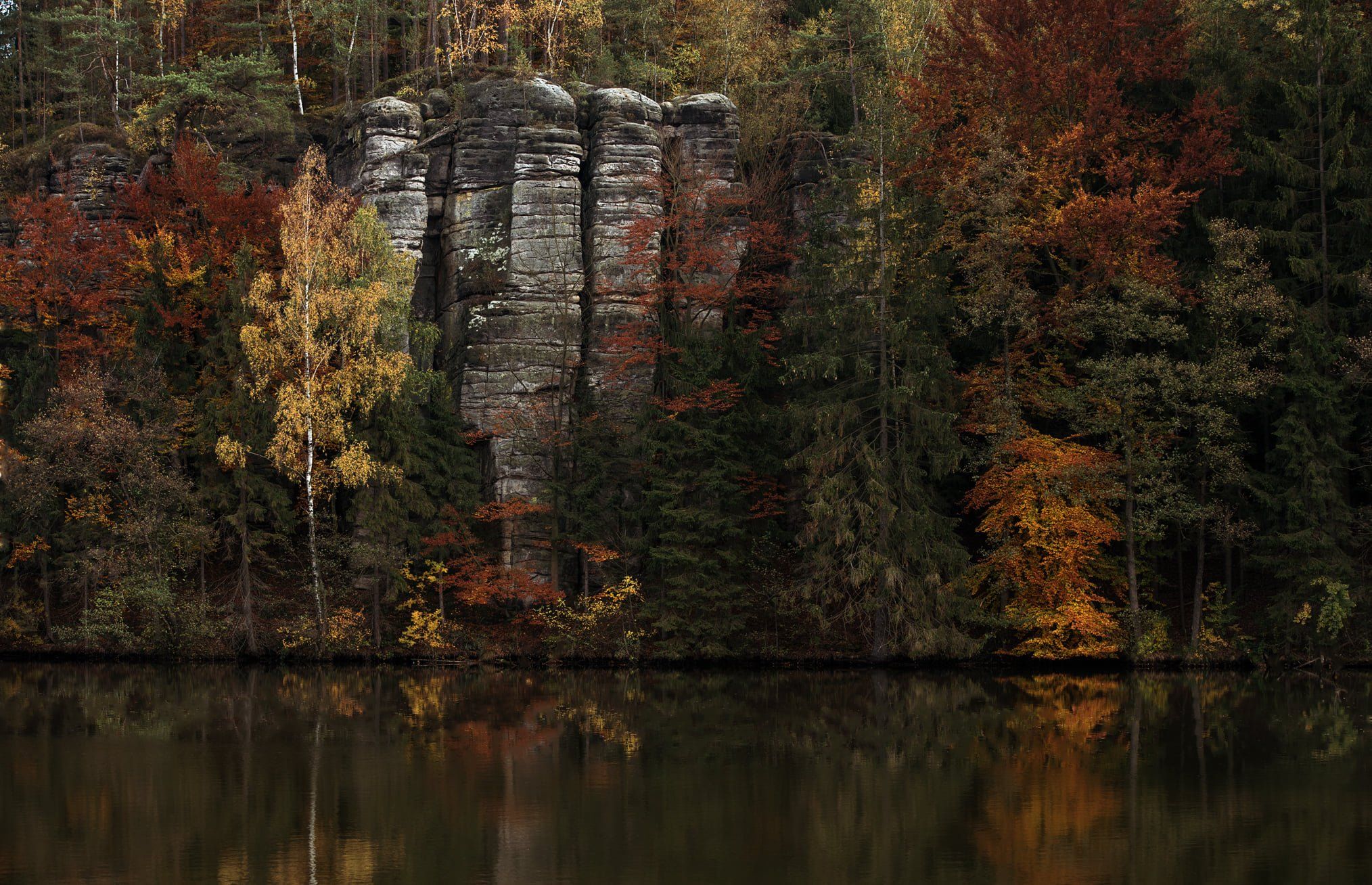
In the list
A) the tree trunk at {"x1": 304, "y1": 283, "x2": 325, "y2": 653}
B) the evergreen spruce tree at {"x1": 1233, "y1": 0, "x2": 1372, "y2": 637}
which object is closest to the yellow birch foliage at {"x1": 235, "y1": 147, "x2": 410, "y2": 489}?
the tree trunk at {"x1": 304, "y1": 283, "x2": 325, "y2": 653}

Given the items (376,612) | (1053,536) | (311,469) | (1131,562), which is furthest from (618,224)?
(1131,562)

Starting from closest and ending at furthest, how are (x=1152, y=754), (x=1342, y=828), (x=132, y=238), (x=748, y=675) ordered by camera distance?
(x=1342, y=828)
(x=1152, y=754)
(x=748, y=675)
(x=132, y=238)

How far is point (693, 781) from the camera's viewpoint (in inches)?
842

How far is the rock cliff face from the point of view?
138 ft

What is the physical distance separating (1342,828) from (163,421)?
109 ft

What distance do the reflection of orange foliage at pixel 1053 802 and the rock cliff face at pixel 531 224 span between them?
1798 centimetres

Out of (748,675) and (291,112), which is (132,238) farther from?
(748,675)

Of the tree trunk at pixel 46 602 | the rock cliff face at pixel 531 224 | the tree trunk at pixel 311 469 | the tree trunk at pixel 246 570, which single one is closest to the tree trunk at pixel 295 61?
the rock cliff face at pixel 531 224

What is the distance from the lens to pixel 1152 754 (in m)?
23.3

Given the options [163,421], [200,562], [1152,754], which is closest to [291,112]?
[163,421]

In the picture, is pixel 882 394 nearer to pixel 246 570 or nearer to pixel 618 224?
pixel 618 224

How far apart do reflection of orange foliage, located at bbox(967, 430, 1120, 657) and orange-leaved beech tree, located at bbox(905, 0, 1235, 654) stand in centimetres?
5

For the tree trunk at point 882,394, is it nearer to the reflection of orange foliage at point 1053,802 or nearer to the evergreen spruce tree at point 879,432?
the evergreen spruce tree at point 879,432

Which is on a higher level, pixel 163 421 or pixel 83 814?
pixel 163 421
